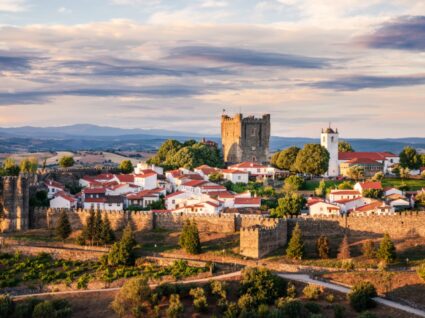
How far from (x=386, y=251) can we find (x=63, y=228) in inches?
830

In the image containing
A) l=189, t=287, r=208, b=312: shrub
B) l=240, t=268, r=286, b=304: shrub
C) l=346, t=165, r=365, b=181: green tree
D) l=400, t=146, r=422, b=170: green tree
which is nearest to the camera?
Answer: l=189, t=287, r=208, b=312: shrub

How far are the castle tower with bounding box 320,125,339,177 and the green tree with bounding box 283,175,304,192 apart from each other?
28.7 ft

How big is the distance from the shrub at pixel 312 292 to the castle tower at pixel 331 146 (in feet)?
107

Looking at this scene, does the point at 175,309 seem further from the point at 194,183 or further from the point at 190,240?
the point at 194,183

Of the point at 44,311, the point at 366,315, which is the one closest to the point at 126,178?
the point at 44,311

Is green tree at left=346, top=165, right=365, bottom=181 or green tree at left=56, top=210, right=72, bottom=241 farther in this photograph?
green tree at left=346, top=165, right=365, bottom=181

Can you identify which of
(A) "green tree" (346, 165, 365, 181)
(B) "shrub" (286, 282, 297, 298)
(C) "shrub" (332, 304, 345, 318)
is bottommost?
(C) "shrub" (332, 304, 345, 318)

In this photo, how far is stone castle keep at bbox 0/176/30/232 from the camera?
50.3 meters

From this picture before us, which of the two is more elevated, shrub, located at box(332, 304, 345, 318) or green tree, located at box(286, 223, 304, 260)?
green tree, located at box(286, 223, 304, 260)

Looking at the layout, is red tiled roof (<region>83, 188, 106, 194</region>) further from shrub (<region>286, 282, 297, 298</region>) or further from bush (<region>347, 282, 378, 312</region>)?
bush (<region>347, 282, 378, 312</region>)

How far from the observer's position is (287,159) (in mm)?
68188

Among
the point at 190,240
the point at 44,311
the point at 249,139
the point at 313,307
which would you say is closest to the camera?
the point at 313,307

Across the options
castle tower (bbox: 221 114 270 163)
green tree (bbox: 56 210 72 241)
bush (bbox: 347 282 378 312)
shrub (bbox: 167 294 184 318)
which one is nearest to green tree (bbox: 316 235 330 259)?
bush (bbox: 347 282 378 312)

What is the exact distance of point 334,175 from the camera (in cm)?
6806
